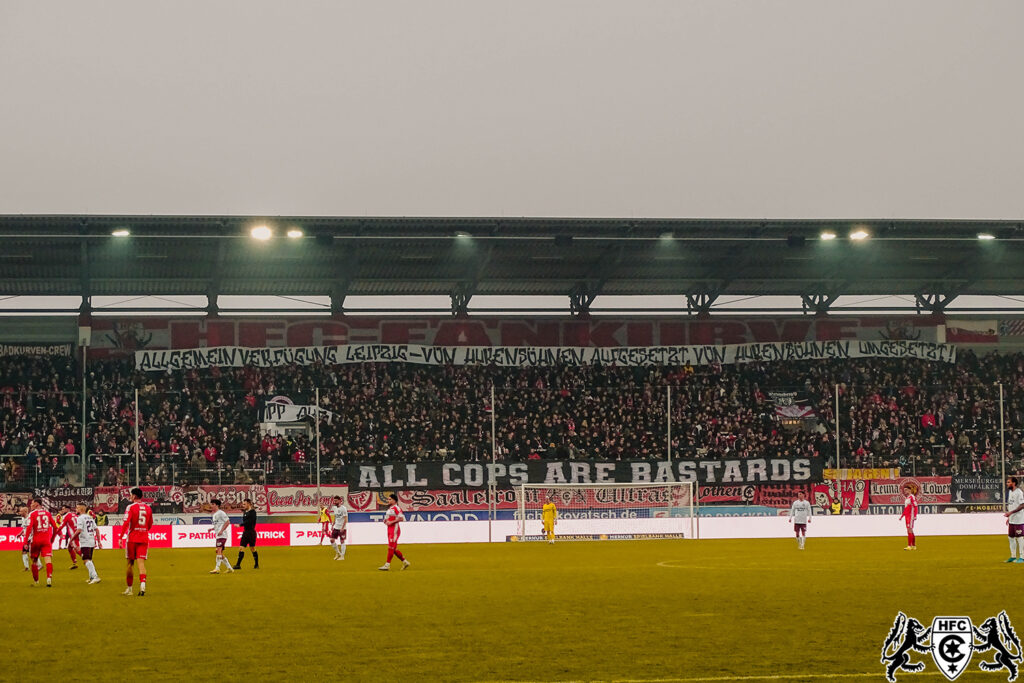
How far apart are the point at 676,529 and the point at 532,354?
653 inches

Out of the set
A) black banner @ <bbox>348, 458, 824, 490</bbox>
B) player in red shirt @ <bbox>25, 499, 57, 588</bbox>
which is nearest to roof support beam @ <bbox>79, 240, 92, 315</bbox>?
black banner @ <bbox>348, 458, 824, 490</bbox>

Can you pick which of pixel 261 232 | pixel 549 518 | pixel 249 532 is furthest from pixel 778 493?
pixel 249 532

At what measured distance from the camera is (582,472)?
171 feet

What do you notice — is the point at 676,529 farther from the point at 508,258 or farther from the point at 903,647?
the point at 903,647

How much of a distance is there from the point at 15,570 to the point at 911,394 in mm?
40219

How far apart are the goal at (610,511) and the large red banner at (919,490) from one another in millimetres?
7711

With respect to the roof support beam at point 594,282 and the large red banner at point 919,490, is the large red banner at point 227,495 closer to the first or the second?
the roof support beam at point 594,282

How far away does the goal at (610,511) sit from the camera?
46.2 metres

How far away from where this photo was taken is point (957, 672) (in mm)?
12508

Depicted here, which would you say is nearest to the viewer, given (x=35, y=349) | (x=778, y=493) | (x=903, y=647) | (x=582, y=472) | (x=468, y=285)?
(x=903, y=647)

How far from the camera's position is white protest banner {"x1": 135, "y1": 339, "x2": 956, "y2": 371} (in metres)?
A: 58.6

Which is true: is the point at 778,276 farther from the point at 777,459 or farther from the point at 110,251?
the point at 110,251

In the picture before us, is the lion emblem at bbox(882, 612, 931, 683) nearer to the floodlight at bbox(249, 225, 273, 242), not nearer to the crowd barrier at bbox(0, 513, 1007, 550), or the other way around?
the crowd barrier at bbox(0, 513, 1007, 550)

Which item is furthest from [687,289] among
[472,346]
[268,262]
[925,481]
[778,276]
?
[268,262]
